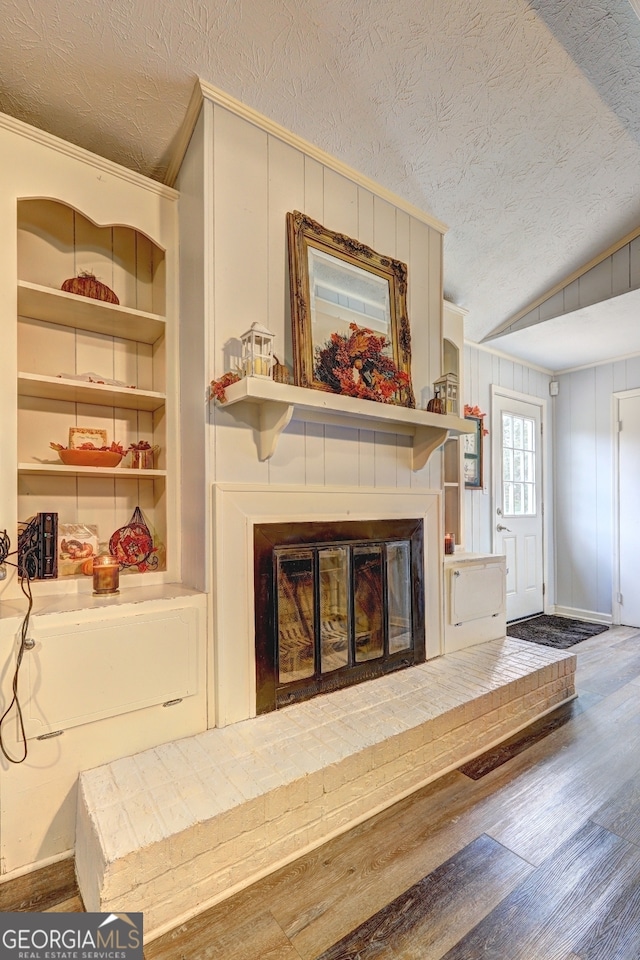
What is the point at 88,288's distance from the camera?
1880 mm

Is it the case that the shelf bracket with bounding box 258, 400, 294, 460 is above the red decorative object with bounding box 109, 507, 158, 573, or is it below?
above

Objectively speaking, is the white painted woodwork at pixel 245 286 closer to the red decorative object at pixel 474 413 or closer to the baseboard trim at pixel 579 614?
the red decorative object at pixel 474 413

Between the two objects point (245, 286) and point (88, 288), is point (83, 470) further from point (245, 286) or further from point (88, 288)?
point (245, 286)

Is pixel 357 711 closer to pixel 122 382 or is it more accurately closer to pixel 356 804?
pixel 356 804

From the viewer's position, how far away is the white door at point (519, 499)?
13.6 feet

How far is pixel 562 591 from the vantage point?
4.67 m

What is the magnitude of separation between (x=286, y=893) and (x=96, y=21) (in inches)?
110

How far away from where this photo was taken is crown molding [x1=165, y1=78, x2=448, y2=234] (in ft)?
5.89

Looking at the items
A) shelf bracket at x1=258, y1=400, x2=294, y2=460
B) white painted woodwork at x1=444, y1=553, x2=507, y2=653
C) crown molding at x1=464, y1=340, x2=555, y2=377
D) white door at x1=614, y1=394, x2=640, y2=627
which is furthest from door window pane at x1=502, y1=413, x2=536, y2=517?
shelf bracket at x1=258, y1=400, x2=294, y2=460

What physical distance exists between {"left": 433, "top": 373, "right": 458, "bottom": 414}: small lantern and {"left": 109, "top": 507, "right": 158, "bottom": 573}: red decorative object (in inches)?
61.7

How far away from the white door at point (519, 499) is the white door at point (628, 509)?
2.20ft

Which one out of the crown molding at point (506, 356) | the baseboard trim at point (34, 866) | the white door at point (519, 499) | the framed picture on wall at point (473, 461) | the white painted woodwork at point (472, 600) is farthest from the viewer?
the white door at point (519, 499)

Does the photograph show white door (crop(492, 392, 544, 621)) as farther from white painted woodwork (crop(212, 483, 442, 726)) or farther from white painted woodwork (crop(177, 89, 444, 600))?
white painted woodwork (crop(212, 483, 442, 726))

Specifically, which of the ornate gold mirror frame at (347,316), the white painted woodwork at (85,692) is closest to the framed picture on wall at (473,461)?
the ornate gold mirror frame at (347,316)
